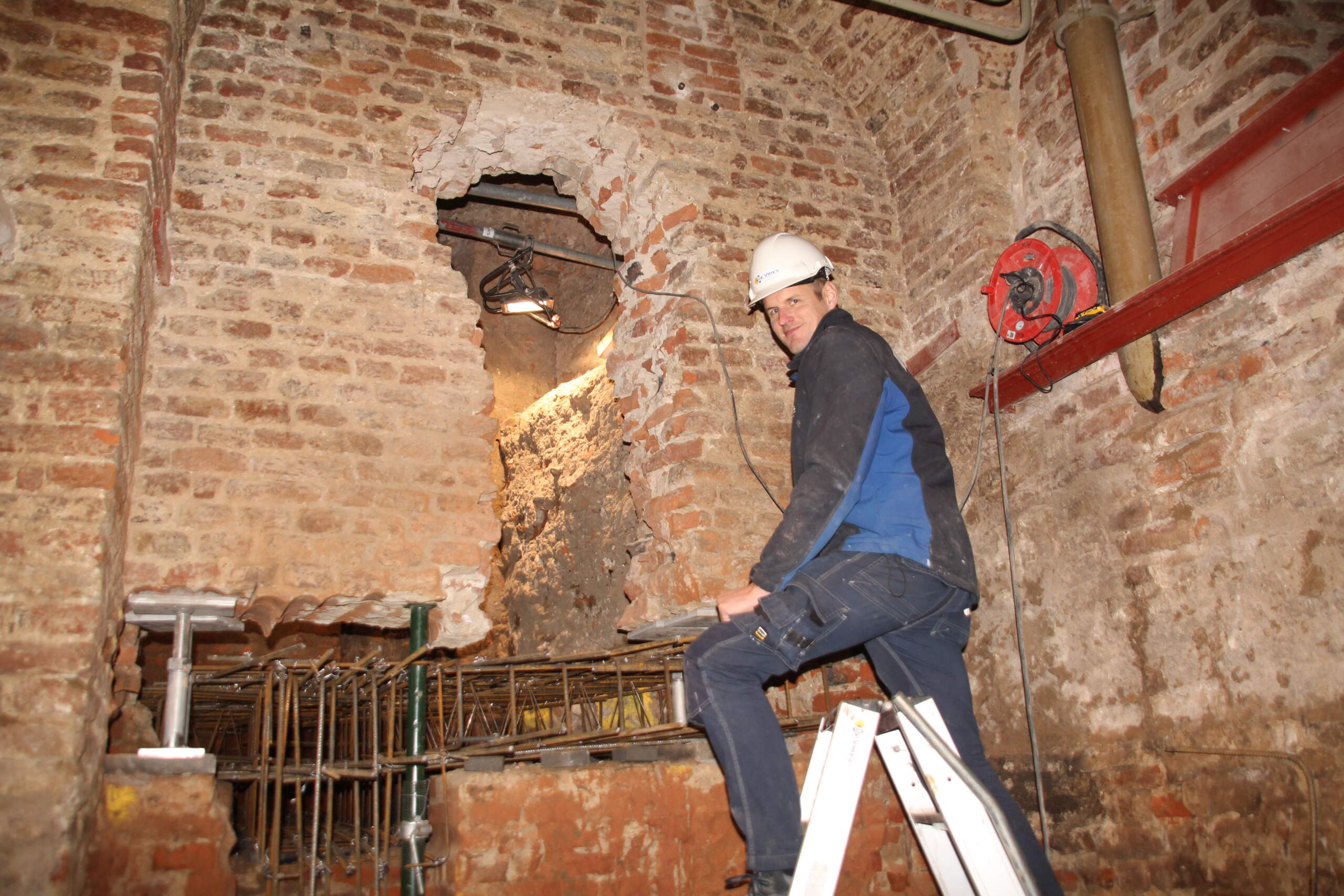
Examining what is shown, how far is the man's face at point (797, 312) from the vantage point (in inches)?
113

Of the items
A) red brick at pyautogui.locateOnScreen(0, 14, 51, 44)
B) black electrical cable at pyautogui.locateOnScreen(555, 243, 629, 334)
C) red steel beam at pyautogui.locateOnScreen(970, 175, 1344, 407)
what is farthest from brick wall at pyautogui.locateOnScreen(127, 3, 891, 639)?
black electrical cable at pyautogui.locateOnScreen(555, 243, 629, 334)

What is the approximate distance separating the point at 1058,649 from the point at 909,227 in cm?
217

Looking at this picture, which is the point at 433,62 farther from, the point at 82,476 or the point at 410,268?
the point at 82,476

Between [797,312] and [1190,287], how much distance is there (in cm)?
119

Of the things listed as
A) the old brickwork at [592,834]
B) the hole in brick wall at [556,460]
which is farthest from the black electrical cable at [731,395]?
the old brickwork at [592,834]

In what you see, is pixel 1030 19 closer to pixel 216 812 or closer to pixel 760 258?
pixel 760 258

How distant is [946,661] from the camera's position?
8.00 ft

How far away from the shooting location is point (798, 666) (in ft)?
7.48

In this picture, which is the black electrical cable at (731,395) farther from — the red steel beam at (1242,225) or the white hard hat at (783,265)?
the red steel beam at (1242,225)

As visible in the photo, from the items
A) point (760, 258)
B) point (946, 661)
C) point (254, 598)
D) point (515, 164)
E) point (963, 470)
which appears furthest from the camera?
point (515, 164)

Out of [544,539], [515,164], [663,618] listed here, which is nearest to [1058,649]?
[663,618]

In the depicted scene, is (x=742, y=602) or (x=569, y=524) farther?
(x=569, y=524)

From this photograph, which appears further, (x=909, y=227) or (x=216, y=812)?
(x=909, y=227)

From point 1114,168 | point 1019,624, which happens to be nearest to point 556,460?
point 1019,624
